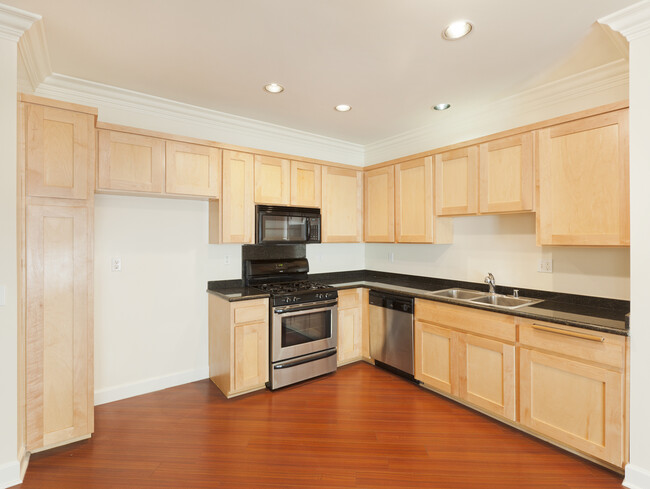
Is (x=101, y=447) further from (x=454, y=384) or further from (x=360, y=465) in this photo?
(x=454, y=384)

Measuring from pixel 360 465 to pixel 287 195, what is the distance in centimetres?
252

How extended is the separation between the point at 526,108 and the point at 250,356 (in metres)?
3.34

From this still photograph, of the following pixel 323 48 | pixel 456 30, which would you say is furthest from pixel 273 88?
pixel 456 30

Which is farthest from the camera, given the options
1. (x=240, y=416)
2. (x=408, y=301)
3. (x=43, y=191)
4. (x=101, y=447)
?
(x=408, y=301)

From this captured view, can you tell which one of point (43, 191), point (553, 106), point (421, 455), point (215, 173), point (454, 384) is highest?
point (553, 106)

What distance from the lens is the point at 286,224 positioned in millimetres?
3691

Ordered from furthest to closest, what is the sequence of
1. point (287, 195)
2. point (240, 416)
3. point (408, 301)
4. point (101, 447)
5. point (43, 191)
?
point (287, 195)
point (408, 301)
point (240, 416)
point (101, 447)
point (43, 191)

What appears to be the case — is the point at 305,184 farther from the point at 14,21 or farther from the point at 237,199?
the point at 14,21

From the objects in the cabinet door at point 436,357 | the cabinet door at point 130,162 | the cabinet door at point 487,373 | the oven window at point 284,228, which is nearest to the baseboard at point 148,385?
the oven window at point 284,228

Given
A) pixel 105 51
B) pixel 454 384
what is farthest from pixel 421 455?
pixel 105 51

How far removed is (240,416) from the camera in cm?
283

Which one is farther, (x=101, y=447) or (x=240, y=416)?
(x=240, y=416)

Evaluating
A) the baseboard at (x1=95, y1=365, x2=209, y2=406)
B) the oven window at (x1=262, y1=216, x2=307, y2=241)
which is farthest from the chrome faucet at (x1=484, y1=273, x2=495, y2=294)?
the baseboard at (x1=95, y1=365, x2=209, y2=406)

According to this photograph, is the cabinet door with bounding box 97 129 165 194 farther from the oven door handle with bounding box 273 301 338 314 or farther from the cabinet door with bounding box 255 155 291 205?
the oven door handle with bounding box 273 301 338 314
